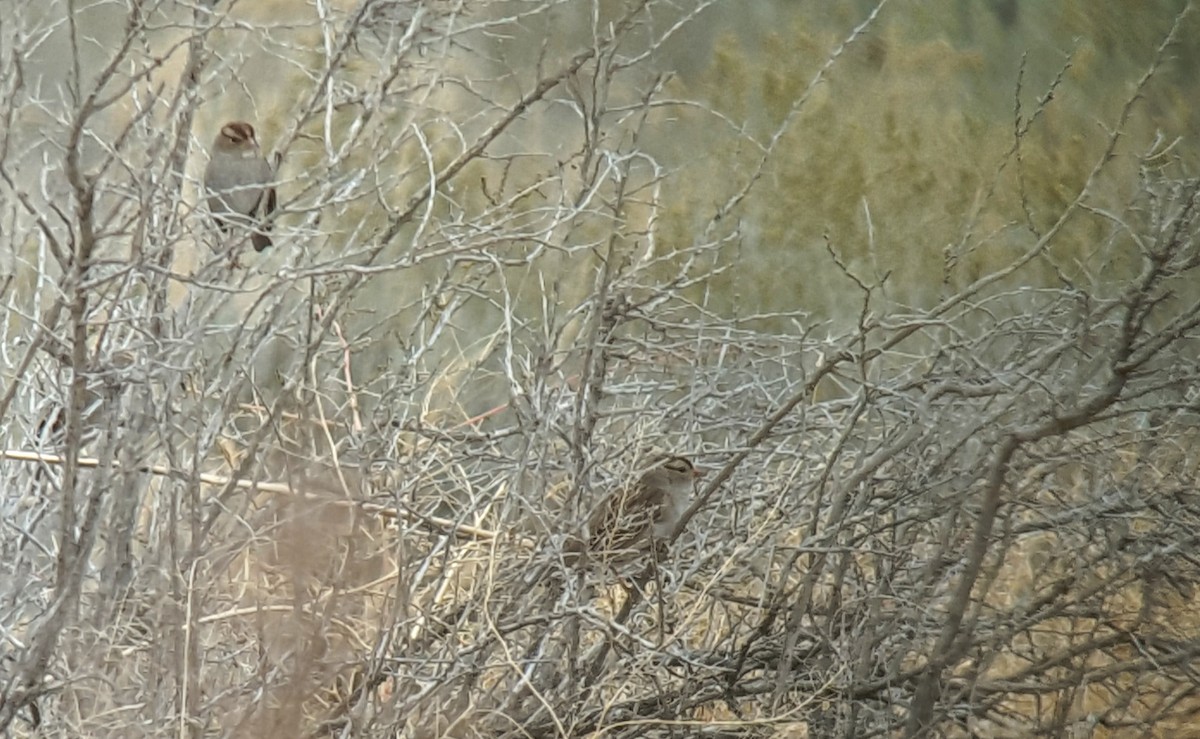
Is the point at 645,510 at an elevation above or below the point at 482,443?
below

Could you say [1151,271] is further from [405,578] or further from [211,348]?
[211,348]

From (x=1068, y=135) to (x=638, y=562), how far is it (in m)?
6.37

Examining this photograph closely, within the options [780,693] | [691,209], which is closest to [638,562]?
[780,693]

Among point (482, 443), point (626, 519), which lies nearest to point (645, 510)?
point (626, 519)

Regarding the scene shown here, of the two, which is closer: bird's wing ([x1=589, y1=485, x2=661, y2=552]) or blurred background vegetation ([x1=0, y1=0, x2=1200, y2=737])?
blurred background vegetation ([x1=0, y1=0, x2=1200, y2=737])

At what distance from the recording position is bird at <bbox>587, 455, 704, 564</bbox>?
4066mm

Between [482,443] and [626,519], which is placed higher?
[482,443]

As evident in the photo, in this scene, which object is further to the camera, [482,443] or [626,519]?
[482,443]

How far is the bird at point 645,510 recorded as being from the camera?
407 cm

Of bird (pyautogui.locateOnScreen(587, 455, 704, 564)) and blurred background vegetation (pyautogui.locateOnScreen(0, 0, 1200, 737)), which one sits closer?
blurred background vegetation (pyautogui.locateOnScreen(0, 0, 1200, 737))

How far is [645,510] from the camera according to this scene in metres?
4.12

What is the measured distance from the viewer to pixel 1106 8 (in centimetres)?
969

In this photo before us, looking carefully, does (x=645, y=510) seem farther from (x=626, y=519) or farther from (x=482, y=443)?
(x=482, y=443)

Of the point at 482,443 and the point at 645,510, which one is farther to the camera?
the point at 482,443
